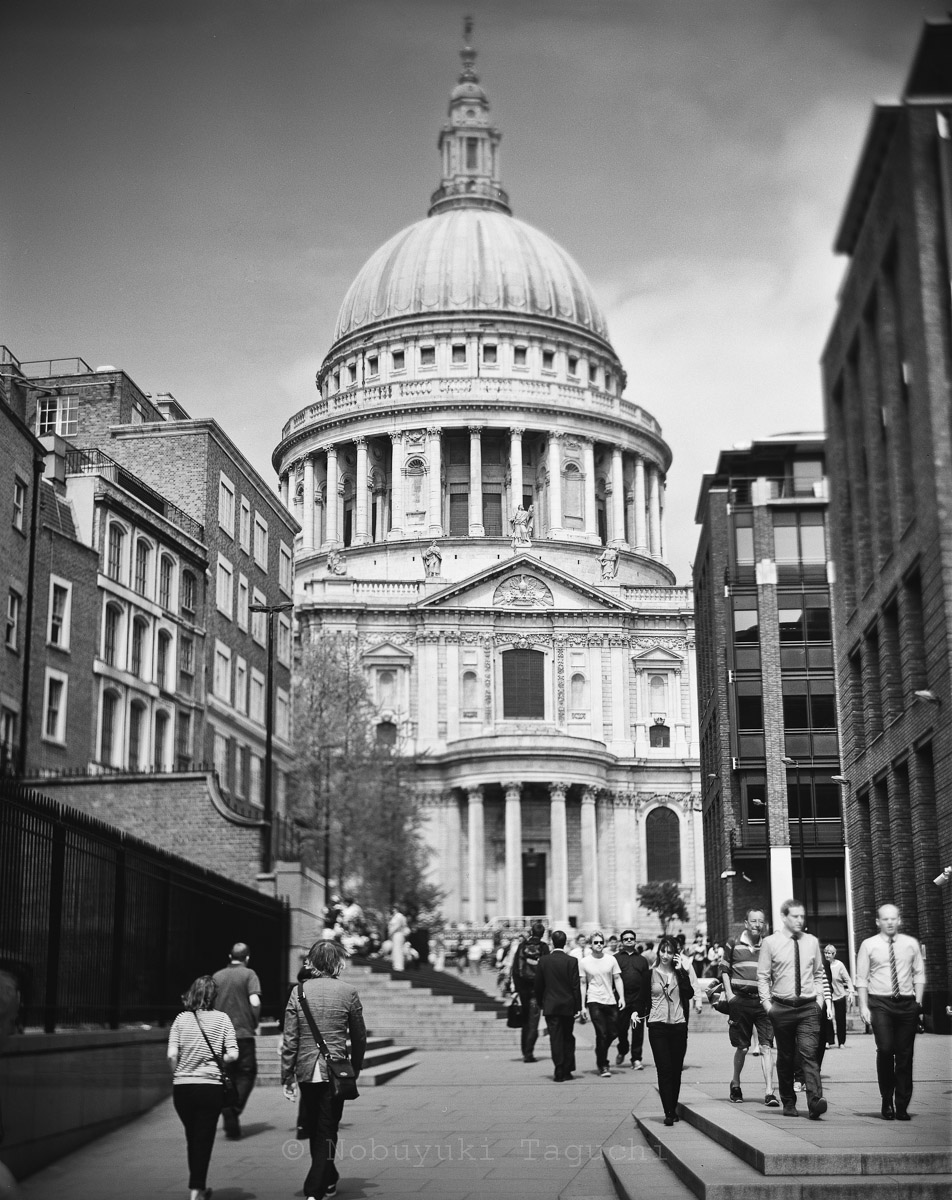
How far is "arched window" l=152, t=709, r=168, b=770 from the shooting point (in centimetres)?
3641

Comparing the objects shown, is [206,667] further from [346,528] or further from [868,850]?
[346,528]

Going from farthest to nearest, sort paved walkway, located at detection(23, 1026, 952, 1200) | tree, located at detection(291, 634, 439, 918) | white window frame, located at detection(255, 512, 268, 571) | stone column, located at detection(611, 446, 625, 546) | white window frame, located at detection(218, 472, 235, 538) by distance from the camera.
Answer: stone column, located at detection(611, 446, 625, 546), tree, located at detection(291, 634, 439, 918), white window frame, located at detection(255, 512, 268, 571), white window frame, located at detection(218, 472, 235, 538), paved walkway, located at detection(23, 1026, 952, 1200)

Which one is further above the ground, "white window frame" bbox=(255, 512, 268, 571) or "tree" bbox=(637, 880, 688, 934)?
"white window frame" bbox=(255, 512, 268, 571)

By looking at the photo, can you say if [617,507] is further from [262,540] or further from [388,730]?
[262,540]

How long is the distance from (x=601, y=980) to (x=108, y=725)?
14076 mm

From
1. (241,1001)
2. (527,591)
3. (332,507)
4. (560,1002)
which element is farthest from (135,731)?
(332,507)

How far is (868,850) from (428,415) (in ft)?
298

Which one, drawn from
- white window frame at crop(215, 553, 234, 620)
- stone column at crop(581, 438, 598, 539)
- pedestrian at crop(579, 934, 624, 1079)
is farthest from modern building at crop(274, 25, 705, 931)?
pedestrian at crop(579, 934, 624, 1079)

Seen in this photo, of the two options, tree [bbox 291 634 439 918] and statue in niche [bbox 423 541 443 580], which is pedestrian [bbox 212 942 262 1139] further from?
statue in niche [bbox 423 541 443 580]

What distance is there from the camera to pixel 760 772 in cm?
5725

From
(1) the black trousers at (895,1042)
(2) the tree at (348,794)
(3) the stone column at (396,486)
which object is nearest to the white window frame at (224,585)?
(2) the tree at (348,794)

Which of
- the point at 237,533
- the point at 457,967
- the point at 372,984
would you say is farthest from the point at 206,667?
the point at 457,967

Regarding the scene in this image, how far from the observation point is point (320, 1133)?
1327cm

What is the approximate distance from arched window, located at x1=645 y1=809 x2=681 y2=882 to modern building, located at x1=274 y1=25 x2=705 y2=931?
21cm
